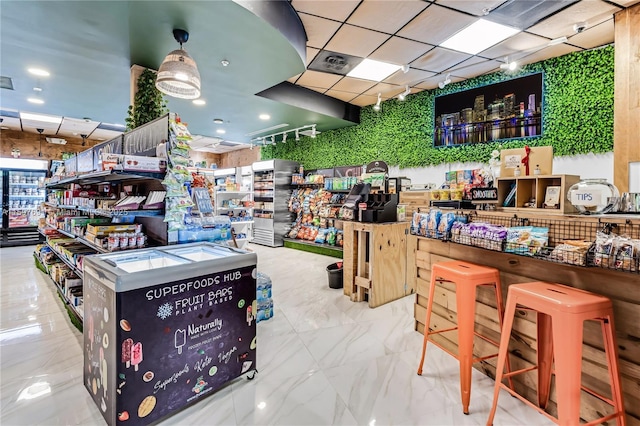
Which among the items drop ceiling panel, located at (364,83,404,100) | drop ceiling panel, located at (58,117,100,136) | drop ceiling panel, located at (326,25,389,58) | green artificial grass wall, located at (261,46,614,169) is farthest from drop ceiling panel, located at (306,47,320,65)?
drop ceiling panel, located at (58,117,100,136)

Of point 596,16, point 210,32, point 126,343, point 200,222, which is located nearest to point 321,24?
point 210,32

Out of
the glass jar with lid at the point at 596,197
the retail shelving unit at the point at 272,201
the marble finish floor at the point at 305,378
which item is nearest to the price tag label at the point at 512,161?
the glass jar with lid at the point at 596,197

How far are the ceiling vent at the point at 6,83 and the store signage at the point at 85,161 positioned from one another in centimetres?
170

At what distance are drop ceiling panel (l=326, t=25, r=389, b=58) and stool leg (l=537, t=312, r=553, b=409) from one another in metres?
3.68

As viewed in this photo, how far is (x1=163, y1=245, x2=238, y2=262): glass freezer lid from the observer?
230cm

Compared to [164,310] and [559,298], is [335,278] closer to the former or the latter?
[164,310]

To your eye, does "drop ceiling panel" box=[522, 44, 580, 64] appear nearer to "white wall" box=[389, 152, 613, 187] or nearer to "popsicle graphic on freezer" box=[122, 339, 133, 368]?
"white wall" box=[389, 152, 613, 187]

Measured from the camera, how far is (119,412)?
171 centimetres

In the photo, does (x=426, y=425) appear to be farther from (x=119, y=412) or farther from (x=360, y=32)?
(x=360, y=32)

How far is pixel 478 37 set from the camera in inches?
155

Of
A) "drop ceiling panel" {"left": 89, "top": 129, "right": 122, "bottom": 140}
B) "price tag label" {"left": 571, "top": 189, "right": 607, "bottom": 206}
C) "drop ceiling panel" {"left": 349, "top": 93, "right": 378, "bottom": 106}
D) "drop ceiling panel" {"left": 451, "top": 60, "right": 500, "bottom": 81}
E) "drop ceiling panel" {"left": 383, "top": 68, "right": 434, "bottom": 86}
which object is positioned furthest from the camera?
"drop ceiling panel" {"left": 89, "top": 129, "right": 122, "bottom": 140}

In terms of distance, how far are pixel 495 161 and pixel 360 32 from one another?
243 centimetres

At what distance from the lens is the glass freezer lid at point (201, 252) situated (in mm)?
2305

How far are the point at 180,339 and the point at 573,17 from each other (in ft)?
16.8
